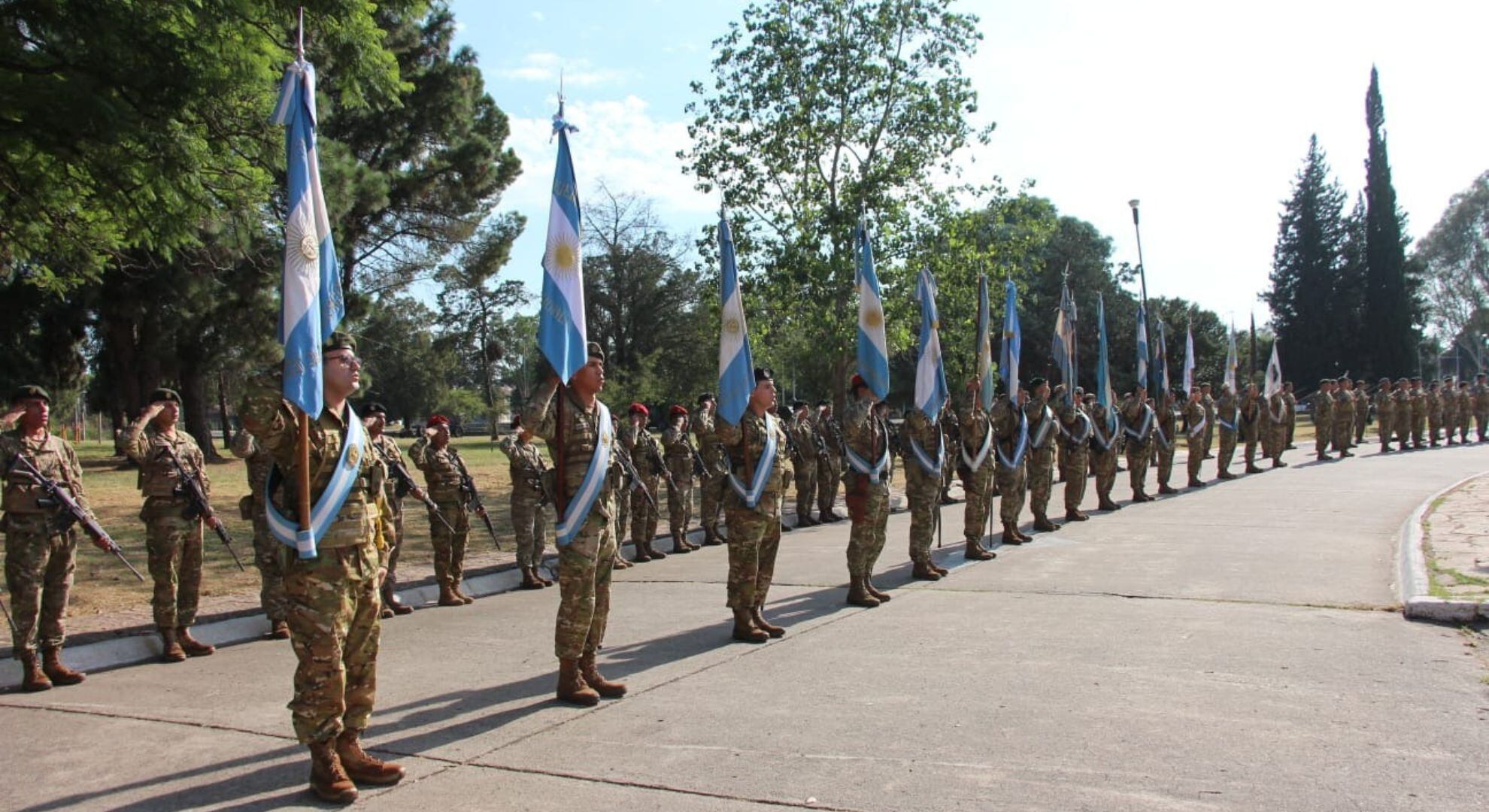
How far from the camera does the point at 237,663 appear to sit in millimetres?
7430

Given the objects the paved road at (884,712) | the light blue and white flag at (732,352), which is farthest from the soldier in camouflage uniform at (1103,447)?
the light blue and white flag at (732,352)

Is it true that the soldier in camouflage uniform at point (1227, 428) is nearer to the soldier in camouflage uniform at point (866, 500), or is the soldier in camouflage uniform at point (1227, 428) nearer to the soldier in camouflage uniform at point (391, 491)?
the soldier in camouflage uniform at point (866, 500)

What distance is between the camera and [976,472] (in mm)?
11164

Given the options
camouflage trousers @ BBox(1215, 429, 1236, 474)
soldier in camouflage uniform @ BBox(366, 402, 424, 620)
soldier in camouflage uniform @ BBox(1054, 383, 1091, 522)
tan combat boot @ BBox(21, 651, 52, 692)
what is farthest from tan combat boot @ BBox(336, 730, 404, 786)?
camouflage trousers @ BBox(1215, 429, 1236, 474)

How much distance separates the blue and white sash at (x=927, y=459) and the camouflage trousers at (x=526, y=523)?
13.0ft

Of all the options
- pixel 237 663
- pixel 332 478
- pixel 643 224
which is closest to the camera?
pixel 332 478

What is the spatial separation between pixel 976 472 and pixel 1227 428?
1147cm

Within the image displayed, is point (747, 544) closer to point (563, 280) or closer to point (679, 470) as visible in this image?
point (563, 280)

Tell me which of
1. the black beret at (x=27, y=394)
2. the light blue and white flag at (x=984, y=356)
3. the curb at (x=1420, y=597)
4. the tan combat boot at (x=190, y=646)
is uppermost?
the light blue and white flag at (x=984, y=356)

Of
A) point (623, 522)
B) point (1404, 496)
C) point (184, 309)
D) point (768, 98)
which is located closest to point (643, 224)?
point (184, 309)

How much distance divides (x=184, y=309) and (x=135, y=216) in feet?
50.2

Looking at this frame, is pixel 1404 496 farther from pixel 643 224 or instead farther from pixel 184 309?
pixel 643 224

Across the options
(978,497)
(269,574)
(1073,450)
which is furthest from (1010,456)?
(269,574)

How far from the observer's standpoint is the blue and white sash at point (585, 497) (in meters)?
5.82
